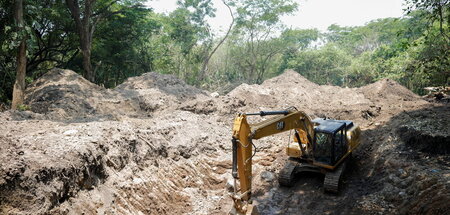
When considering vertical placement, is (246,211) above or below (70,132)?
below

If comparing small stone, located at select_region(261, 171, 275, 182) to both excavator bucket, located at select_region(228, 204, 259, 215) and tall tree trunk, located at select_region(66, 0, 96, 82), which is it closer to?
excavator bucket, located at select_region(228, 204, 259, 215)

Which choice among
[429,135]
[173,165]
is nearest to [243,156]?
[173,165]

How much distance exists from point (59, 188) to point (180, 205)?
309 cm

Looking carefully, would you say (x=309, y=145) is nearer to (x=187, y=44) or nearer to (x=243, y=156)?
(x=243, y=156)

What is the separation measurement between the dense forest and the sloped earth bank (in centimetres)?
217

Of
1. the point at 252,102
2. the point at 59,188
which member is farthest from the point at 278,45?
the point at 59,188

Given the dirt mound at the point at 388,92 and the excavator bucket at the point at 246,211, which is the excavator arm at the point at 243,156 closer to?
the excavator bucket at the point at 246,211

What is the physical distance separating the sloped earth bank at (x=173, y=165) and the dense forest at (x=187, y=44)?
7.13 ft

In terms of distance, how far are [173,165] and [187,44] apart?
19374mm

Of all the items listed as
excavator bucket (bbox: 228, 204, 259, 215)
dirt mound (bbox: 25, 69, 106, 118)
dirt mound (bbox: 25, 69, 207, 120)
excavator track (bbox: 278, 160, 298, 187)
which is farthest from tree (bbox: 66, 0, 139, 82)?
excavator bucket (bbox: 228, 204, 259, 215)

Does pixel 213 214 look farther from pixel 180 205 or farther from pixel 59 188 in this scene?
pixel 59 188

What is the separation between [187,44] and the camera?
26.5 meters

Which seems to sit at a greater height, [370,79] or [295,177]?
[370,79]

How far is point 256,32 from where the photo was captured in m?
30.2
